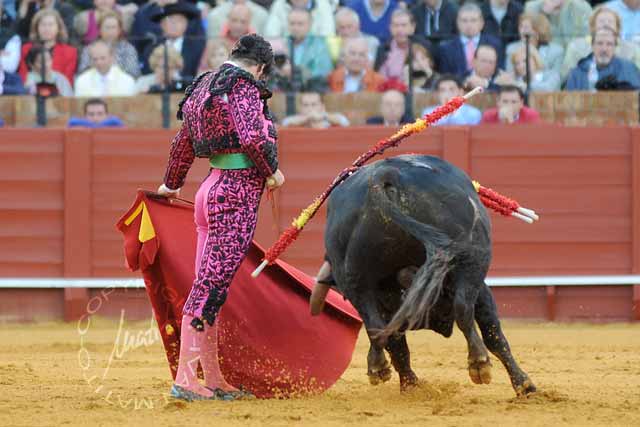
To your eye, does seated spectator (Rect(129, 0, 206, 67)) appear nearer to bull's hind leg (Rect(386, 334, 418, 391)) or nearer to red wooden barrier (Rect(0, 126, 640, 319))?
red wooden barrier (Rect(0, 126, 640, 319))

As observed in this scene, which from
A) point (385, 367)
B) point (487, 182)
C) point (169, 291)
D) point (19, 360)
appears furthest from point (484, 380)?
point (487, 182)

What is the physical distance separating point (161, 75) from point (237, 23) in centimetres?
69

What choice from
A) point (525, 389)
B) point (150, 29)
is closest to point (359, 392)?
point (525, 389)

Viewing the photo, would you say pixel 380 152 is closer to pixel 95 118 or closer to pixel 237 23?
pixel 237 23

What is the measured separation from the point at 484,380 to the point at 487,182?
16.5 feet

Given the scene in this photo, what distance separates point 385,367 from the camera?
5.05m

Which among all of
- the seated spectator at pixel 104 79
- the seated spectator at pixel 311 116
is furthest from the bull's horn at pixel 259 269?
the seated spectator at pixel 104 79

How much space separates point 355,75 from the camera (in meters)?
9.74

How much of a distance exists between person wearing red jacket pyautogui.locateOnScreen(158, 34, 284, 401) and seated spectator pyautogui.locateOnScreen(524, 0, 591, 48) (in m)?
5.07

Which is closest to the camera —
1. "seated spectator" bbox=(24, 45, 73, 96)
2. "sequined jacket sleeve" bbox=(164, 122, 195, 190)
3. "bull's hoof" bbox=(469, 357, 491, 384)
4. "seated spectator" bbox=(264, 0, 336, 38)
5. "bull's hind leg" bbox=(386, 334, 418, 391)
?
"bull's hoof" bbox=(469, 357, 491, 384)

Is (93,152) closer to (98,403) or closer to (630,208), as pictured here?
(630,208)

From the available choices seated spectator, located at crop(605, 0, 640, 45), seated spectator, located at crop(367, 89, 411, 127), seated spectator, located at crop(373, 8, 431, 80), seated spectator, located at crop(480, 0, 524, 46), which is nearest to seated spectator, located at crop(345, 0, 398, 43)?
seated spectator, located at crop(373, 8, 431, 80)

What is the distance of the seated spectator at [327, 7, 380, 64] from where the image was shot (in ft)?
31.9

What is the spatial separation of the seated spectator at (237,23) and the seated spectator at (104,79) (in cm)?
82
